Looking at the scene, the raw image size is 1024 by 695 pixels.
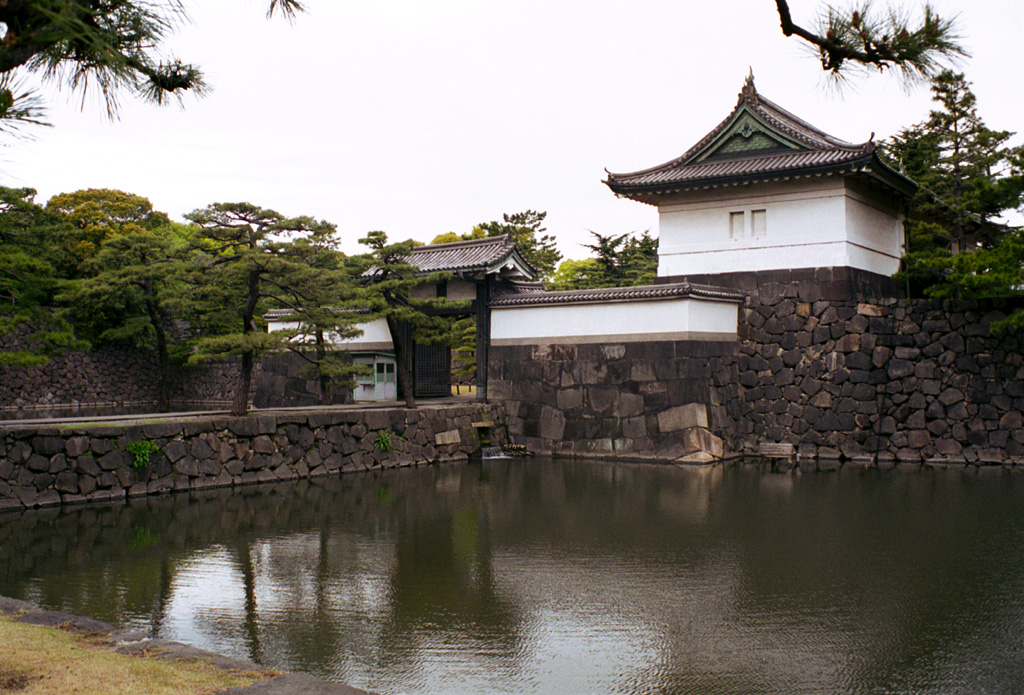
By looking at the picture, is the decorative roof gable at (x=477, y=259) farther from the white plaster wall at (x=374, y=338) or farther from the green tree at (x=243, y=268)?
the green tree at (x=243, y=268)

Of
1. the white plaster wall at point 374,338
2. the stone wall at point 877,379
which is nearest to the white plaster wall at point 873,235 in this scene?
the stone wall at point 877,379

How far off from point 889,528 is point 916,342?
24.1 feet

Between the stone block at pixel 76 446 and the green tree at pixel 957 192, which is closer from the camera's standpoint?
the stone block at pixel 76 446

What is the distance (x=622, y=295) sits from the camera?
15.5 metres

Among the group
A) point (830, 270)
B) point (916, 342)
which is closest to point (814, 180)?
point (830, 270)

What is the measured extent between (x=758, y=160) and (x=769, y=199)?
0.79 m

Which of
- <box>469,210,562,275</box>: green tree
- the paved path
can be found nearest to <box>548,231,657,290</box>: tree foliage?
<box>469,210,562,275</box>: green tree

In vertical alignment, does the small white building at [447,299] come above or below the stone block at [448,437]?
above

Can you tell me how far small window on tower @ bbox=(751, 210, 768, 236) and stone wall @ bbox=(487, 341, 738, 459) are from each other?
2230 mm

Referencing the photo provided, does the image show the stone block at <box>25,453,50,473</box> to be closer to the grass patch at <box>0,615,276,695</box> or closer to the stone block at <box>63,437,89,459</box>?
the stone block at <box>63,437,89,459</box>

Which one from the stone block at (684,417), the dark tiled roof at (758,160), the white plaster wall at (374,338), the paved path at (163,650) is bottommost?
the paved path at (163,650)

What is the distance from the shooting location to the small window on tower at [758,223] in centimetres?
1600

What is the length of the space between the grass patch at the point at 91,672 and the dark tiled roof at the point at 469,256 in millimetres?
12261

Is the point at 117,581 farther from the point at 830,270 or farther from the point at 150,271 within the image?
the point at 830,270
